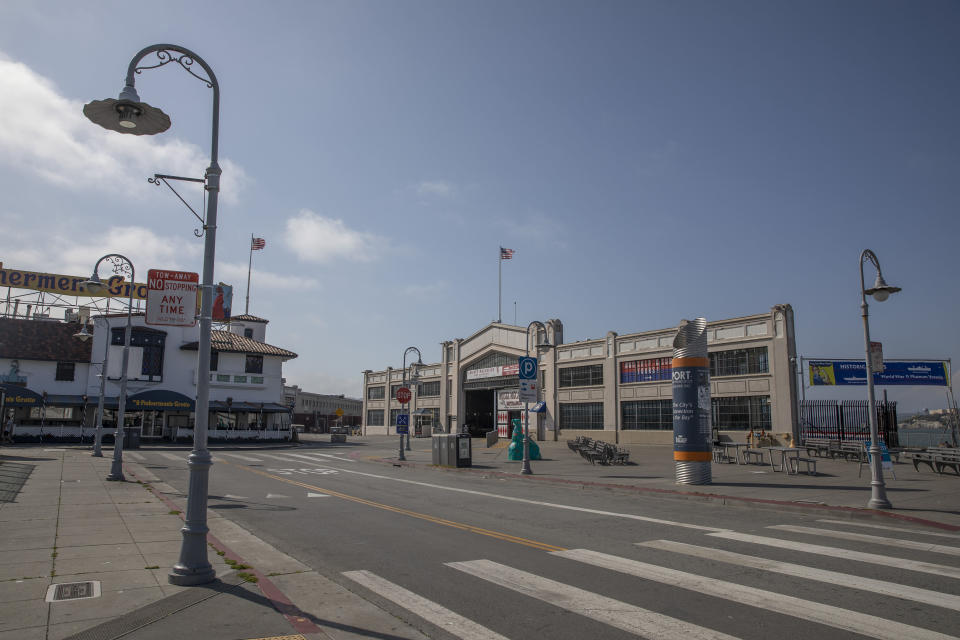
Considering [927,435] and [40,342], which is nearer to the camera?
[927,435]

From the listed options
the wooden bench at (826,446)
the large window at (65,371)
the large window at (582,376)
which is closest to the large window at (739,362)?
the large window at (582,376)

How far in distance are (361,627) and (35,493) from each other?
13667 millimetres

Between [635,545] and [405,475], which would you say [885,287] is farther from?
[405,475]

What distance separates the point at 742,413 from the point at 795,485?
20.5 metres

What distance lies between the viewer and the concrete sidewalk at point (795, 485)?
505 inches

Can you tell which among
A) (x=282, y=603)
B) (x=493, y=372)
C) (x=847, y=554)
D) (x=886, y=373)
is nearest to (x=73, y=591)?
(x=282, y=603)

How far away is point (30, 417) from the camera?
45781 millimetres

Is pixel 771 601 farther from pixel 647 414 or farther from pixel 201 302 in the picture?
pixel 647 414

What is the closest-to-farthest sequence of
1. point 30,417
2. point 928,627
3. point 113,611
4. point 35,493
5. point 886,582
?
1. point 928,627
2. point 113,611
3. point 886,582
4. point 35,493
5. point 30,417

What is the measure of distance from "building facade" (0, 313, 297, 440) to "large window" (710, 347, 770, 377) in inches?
1435

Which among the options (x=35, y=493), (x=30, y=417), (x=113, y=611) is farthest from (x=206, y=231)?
(x=30, y=417)

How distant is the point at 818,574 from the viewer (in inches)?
301

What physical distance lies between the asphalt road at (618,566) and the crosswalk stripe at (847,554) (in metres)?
0.04

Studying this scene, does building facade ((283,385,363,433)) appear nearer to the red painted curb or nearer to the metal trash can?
the metal trash can
